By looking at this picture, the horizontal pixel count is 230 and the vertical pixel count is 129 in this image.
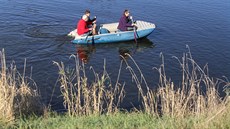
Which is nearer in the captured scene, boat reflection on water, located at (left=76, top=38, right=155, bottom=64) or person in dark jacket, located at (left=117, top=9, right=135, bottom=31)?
boat reflection on water, located at (left=76, top=38, right=155, bottom=64)

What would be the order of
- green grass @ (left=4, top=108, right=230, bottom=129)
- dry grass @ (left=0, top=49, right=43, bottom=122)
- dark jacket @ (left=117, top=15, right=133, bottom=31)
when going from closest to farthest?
green grass @ (left=4, top=108, right=230, bottom=129) → dry grass @ (left=0, top=49, right=43, bottom=122) → dark jacket @ (left=117, top=15, right=133, bottom=31)

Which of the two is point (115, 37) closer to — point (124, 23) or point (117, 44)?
point (117, 44)

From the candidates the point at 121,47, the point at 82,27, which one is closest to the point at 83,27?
the point at 82,27

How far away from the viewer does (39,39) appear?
1656cm

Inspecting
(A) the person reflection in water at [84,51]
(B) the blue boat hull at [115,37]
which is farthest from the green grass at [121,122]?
(B) the blue boat hull at [115,37]

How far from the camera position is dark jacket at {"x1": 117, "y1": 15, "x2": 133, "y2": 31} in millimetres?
17156

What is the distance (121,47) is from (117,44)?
0.32 metres

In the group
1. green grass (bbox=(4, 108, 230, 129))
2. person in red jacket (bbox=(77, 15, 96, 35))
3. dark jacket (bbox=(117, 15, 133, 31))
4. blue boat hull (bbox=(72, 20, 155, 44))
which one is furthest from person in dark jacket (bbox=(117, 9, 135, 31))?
green grass (bbox=(4, 108, 230, 129))

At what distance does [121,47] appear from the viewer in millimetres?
16953

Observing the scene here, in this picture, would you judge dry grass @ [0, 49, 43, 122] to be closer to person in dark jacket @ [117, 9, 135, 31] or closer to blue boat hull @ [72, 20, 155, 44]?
blue boat hull @ [72, 20, 155, 44]

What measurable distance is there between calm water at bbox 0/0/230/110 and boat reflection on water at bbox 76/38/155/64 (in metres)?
0.04

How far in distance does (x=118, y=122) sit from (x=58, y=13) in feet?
45.9

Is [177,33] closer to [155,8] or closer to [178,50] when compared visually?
[178,50]

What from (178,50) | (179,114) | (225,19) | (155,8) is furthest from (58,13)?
(179,114)
